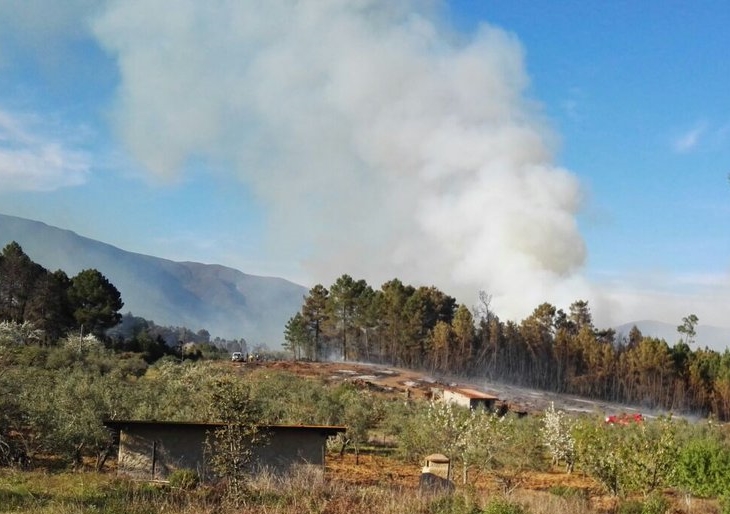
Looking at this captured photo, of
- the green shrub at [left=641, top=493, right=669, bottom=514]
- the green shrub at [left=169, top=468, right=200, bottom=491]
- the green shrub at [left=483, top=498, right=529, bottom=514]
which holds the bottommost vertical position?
the green shrub at [left=169, top=468, right=200, bottom=491]

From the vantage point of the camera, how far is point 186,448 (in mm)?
25094

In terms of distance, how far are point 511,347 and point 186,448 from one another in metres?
80.5

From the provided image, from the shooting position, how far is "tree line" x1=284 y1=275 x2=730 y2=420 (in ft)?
283

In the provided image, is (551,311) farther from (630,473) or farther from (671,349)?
(630,473)

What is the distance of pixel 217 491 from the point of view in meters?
18.0

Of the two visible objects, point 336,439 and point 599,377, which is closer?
point 336,439

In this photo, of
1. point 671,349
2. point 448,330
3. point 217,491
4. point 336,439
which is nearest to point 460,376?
point 448,330

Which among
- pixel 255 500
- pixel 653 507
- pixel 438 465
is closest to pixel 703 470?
pixel 438 465

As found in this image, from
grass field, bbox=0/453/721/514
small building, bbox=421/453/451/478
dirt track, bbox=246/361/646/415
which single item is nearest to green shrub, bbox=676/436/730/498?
grass field, bbox=0/453/721/514

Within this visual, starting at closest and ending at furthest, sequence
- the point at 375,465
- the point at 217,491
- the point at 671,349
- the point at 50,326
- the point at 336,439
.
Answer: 1. the point at 217,491
2. the point at 375,465
3. the point at 336,439
4. the point at 50,326
5. the point at 671,349

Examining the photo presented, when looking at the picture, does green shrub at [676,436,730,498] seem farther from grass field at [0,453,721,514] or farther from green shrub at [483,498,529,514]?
green shrub at [483,498,529,514]

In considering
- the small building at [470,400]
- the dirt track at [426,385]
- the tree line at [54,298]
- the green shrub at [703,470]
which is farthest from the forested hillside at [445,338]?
the green shrub at [703,470]

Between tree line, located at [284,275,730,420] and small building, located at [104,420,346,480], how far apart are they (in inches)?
2702

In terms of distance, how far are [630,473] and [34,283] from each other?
232ft
